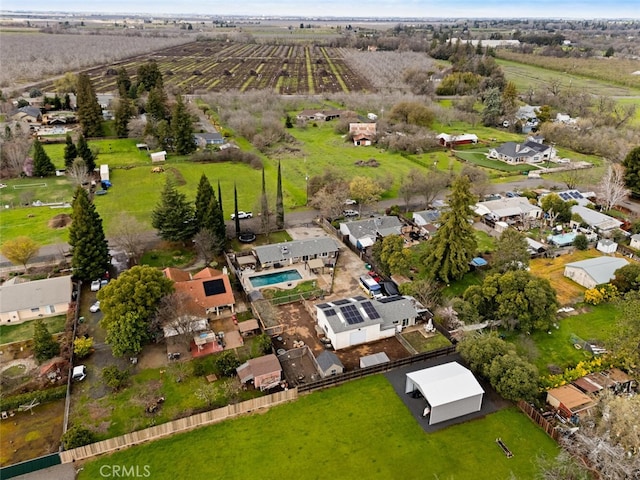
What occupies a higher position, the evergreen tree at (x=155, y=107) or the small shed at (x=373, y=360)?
the evergreen tree at (x=155, y=107)

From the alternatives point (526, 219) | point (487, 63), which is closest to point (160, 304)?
point (526, 219)

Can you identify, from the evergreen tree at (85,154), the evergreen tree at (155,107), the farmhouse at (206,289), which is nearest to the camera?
the farmhouse at (206,289)

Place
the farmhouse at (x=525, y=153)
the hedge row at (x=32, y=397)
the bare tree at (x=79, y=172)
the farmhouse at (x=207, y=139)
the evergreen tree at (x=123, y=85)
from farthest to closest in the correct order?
1. the evergreen tree at (x=123, y=85)
2. the farmhouse at (x=207, y=139)
3. the farmhouse at (x=525, y=153)
4. the bare tree at (x=79, y=172)
5. the hedge row at (x=32, y=397)

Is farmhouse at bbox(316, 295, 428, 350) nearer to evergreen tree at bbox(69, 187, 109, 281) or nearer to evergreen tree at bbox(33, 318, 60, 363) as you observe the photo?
evergreen tree at bbox(33, 318, 60, 363)

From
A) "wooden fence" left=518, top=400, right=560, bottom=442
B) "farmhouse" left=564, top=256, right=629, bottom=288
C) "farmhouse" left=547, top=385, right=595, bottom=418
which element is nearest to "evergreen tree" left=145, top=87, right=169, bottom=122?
"farmhouse" left=564, top=256, right=629, bottom=288

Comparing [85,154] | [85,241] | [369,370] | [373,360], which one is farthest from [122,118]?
[369,370]

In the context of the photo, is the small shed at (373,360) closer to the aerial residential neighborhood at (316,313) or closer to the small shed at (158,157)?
the aerial residential neighborhood at (316,313)

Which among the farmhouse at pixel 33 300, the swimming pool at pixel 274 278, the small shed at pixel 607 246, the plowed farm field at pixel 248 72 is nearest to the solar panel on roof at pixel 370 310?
the swimming pool at pixel 274 278

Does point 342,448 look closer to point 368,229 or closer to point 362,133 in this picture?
point 368,229
